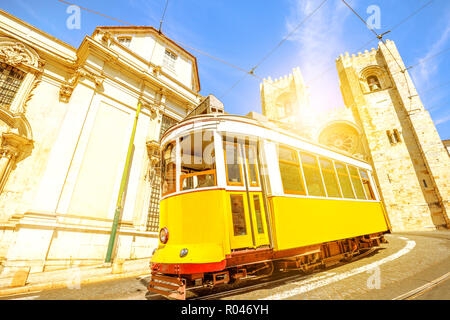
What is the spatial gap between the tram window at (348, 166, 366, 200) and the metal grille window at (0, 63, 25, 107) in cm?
1273

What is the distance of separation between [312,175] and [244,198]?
2.02m

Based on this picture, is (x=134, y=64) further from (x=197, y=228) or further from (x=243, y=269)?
(x=243, y=269)

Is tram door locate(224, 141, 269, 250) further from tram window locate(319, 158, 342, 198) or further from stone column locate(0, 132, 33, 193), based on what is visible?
stone column locate(0, 132, 33, 193)

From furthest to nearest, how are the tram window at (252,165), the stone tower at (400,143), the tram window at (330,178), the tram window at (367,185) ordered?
the stone tower at (400,143)
the tram window at (367,185)
the tram window at (330,178)
the tram window at (252,165)

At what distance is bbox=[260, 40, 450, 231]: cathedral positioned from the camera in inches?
580

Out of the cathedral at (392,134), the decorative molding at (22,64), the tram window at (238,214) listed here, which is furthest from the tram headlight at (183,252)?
the cathedral at (392,134)

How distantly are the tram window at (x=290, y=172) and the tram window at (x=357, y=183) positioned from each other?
8.55ft

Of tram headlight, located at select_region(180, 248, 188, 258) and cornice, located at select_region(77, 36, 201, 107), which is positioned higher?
cornice, located at select_region(77, 36, 201, 107)

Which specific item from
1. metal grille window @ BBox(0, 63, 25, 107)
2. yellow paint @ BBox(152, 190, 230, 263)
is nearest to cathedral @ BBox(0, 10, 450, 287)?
metal grille window @ BBox(0, 63, 25, 107)

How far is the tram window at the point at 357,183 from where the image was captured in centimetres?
548

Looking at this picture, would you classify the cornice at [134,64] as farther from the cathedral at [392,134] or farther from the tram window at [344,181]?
the tram window at [344,181]

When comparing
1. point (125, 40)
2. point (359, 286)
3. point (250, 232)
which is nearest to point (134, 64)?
point (125, 40)

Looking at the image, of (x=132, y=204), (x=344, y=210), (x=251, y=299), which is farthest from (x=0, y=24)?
(x=344, y=210)
